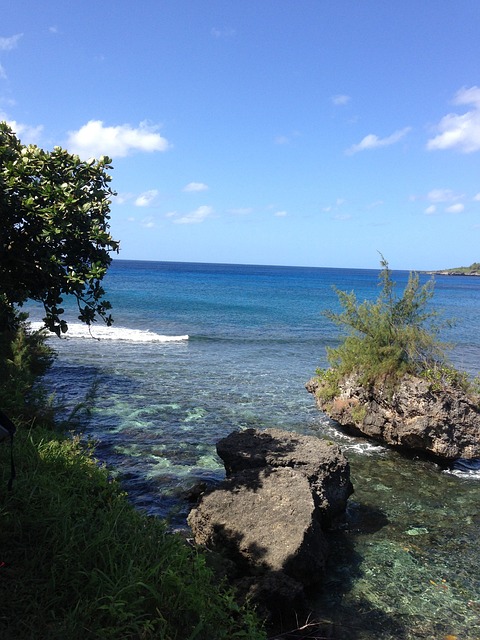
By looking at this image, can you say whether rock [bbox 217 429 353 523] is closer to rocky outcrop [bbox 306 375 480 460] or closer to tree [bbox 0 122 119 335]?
rocky outcrop [bbox 306 375 480 460]

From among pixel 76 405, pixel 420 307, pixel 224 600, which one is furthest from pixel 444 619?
pixel 76 405

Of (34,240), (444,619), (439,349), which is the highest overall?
(34,240)

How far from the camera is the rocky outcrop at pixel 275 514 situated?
8742mm

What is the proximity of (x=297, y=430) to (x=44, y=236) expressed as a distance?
1258cm

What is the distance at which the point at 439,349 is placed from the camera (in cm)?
1752

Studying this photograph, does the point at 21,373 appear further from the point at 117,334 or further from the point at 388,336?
the point at 117,334

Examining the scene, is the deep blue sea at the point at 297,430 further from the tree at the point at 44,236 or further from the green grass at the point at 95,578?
the tree at the point at 44,236

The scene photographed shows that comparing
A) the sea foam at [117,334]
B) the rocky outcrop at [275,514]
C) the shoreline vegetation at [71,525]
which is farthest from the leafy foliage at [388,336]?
the sea foam at [117,334]

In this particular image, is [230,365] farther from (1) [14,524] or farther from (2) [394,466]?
(1) [14,524]

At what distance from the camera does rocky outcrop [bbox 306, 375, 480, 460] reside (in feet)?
51.0

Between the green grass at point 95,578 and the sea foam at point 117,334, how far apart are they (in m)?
27.5

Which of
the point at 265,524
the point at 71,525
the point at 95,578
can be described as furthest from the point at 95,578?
the point at 265,524

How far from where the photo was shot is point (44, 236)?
28.0ft

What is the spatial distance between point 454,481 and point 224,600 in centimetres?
1011
